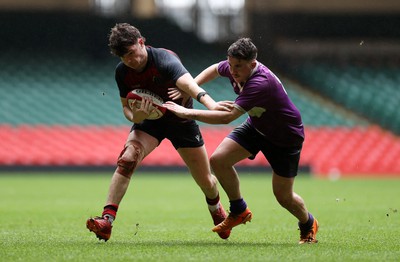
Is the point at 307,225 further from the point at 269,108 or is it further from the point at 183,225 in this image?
the point at 183,225

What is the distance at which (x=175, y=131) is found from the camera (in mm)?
8188

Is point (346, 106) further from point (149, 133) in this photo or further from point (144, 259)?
point (144, 259)

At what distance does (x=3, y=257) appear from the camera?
6.64 meters

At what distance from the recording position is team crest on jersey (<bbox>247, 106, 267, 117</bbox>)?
7.54 metres

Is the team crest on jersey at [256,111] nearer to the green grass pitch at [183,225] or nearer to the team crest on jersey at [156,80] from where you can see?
the team crest on jersey at [156,80]

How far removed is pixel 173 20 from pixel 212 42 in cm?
149

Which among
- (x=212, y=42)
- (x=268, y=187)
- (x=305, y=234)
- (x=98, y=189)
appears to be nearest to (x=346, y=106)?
(x=212, y=42)

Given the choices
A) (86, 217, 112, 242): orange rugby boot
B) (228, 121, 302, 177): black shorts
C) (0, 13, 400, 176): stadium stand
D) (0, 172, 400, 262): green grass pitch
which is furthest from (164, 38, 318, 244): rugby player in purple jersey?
(0, 13, 400, 176): stadium stand

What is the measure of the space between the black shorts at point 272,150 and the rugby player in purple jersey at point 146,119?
1.70ft

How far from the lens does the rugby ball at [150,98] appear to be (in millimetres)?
7828

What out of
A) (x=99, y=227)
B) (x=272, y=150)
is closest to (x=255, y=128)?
(x=272, y=150)

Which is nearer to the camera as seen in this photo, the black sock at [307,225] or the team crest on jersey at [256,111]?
the team crest on jersey at [256,111]

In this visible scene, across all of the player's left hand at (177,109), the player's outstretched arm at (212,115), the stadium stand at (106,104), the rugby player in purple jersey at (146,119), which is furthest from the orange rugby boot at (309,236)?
the stadium stand at (106,104)

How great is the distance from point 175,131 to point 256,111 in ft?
3.19
